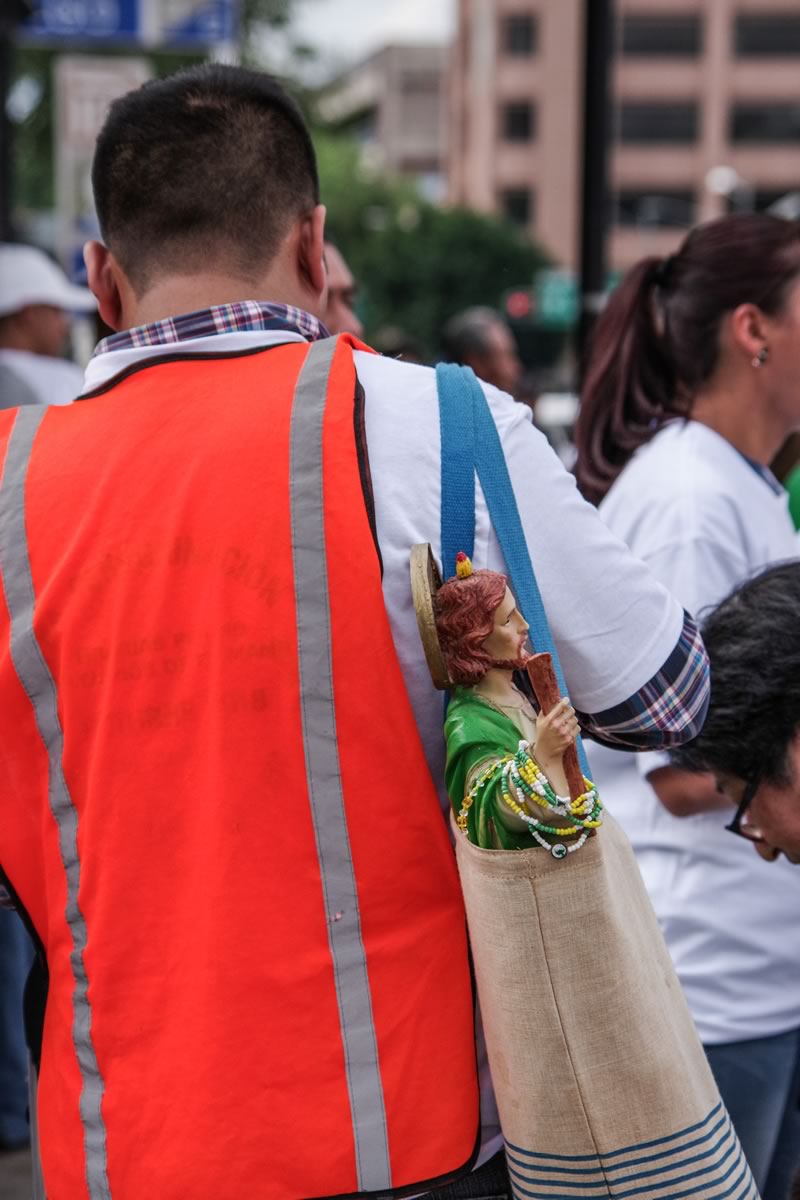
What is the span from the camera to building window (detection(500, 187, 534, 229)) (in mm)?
76625

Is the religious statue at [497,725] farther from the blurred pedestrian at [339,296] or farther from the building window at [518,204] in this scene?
the building window at [518,204]

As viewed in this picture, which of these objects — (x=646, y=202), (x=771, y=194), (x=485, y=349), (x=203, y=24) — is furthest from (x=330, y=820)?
(x=771, y=194)

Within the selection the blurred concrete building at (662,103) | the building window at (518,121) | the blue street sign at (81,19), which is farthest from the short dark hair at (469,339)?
the building window at (518,121)

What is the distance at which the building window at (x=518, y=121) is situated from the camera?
250ft

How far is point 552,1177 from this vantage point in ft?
4.74

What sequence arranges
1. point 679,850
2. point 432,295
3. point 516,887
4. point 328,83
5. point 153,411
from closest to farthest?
point 516,887 < point 153,411 < point 679,850 < point 328,83 < point 432,295

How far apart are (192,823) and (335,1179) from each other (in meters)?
0.36

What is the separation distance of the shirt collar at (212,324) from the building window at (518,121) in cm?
7823

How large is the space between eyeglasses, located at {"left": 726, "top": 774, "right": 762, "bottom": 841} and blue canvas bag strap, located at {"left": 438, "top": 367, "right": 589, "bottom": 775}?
0.69m

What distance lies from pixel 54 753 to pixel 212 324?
1.63 ft

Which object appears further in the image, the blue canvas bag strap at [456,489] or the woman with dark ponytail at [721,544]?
the woman with dark ponytail at [721,544]

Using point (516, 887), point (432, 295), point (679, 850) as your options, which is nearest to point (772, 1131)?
point (679, 850)

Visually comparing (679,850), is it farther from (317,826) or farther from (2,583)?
(2,583)

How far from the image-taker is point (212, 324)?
5.52 ft
